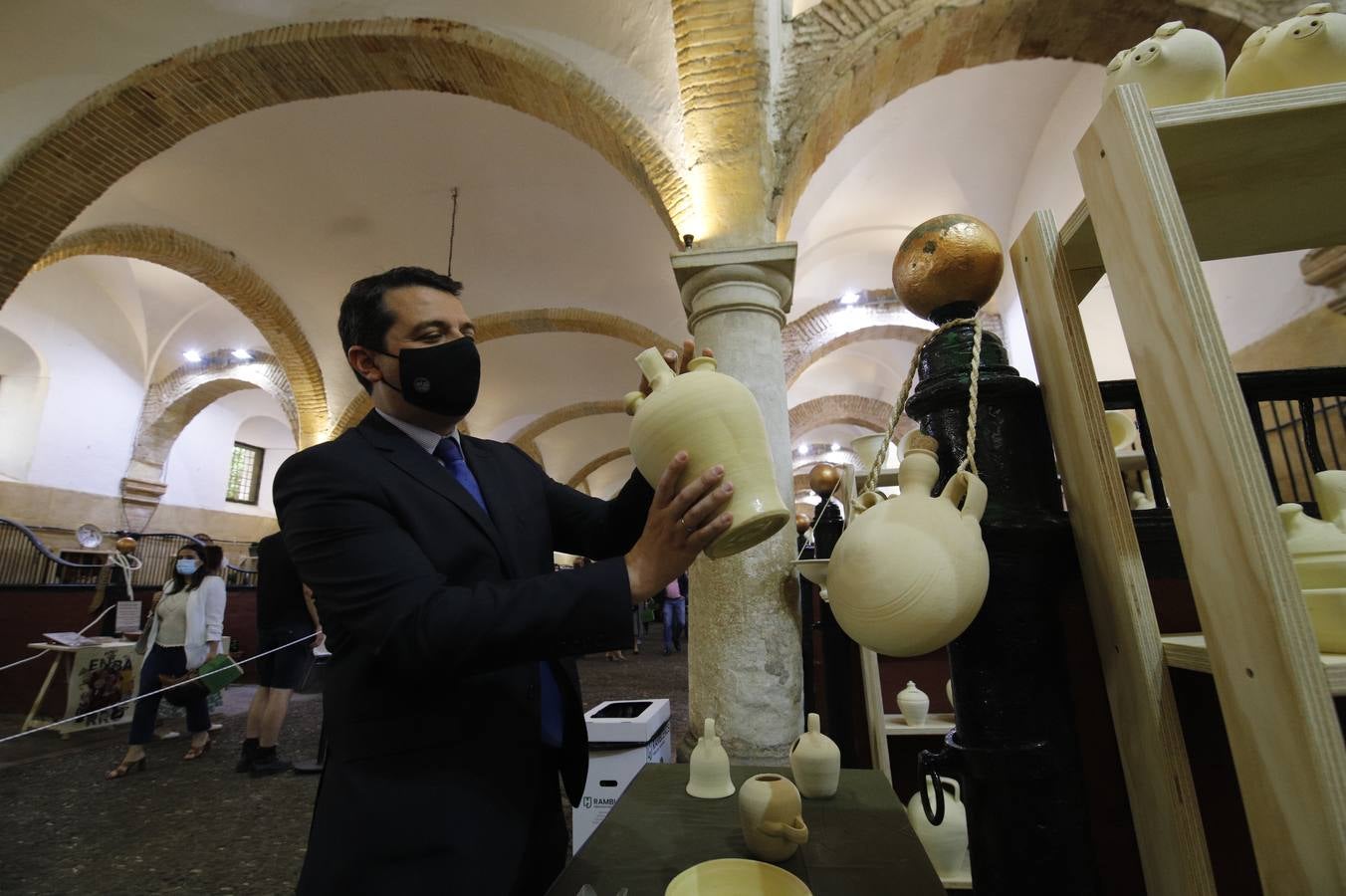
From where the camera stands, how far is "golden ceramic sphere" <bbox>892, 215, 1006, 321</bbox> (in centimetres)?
122

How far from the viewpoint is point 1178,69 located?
37.4 inches

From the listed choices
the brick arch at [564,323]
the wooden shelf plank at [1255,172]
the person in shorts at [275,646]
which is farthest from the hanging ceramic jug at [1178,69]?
the brick arch at [564,323]

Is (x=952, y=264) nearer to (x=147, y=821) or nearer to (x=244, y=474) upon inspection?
(x=147, y=821)

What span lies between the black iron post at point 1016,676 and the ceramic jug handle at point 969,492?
111 millimetres

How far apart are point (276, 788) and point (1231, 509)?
4.76m

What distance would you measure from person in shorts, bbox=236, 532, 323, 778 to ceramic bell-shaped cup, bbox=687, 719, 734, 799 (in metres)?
3.38

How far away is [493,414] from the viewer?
43.5 ft

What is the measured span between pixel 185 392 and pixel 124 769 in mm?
10601

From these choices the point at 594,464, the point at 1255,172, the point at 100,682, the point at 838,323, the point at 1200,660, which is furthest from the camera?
the point at 594,464

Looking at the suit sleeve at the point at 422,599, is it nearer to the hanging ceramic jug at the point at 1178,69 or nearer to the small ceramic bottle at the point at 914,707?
the hanging ceramic jug at the point at 1178,69

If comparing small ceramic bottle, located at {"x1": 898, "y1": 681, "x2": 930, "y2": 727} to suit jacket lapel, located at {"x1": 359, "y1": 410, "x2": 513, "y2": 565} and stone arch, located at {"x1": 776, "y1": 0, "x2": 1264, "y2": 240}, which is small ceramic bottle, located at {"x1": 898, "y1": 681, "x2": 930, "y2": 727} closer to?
suit jacket lapel, located at {"x1": 359, "y1": 410, "x2": 513, "y2": 565}

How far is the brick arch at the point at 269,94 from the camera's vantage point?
4457 millimetres

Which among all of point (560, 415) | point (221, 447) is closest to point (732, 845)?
point (560, 415)

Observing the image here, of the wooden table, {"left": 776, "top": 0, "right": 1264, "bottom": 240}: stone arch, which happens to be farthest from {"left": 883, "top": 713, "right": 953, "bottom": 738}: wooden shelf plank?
{"left": 776, "top": 0, "right": 1264, "bottom": 240}: stone arch
